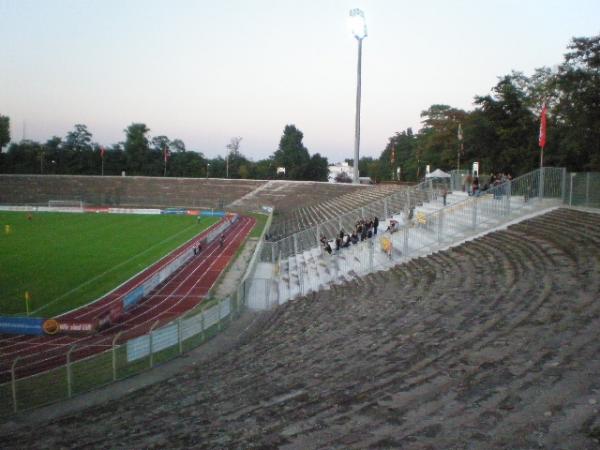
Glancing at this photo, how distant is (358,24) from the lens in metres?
48.7

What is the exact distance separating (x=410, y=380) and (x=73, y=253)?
27762 millimetres

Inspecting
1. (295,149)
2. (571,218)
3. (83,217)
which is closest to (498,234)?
(571,218)

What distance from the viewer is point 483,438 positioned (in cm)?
468

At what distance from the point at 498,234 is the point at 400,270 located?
3.24 meters

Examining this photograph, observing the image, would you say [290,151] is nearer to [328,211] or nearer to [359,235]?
[328,211]

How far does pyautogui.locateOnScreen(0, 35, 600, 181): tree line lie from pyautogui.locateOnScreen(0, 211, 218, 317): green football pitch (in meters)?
21.5

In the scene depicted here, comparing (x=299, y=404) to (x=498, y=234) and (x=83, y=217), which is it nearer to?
(x=498, y=234)

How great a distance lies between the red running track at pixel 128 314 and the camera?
506 inches

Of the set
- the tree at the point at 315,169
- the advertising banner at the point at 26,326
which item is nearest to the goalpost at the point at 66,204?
the tree at the point at 315,169

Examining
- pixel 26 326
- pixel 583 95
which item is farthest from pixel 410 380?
pixel 583 95

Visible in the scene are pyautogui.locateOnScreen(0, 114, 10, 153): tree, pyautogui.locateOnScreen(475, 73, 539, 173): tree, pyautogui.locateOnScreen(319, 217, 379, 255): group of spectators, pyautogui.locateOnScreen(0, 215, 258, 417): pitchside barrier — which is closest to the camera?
pyautogui.locateOnScreen(0, 215, 258, 417): pitchside barrier

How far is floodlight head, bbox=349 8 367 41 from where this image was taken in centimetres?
4856

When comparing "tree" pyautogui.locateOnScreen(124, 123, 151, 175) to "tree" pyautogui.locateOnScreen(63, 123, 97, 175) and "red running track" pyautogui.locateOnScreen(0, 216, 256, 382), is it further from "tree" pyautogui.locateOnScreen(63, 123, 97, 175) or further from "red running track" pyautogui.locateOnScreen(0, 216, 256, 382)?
"red running track" pyautogui.locateOnScreen(0, 216, 256, 382)

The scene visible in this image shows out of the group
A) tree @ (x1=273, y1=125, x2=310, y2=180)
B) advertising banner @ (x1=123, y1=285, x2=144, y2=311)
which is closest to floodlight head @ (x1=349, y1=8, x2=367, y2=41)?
advertising banner @ (x1=123, y1=285, x2=144, y2=311)
